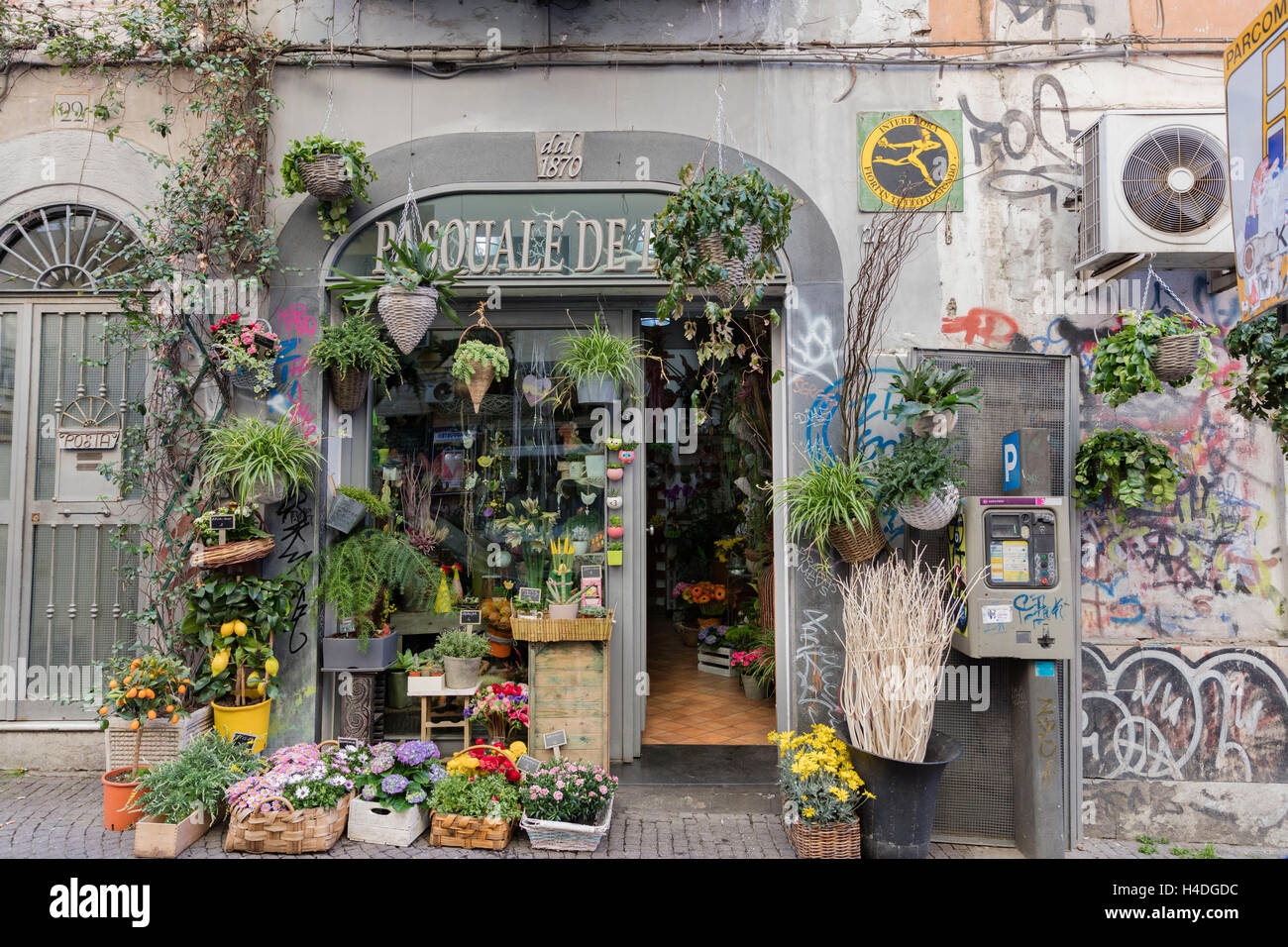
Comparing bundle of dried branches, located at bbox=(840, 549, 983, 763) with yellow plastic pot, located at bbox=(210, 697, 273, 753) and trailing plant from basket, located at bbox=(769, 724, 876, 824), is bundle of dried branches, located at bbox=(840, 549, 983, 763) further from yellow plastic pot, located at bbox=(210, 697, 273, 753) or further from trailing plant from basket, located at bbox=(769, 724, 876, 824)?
yellow plastic pot, located at bbox=(210, 697, 273, 753)

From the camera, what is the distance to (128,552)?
17.5ft

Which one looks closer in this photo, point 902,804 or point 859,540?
point 902,804

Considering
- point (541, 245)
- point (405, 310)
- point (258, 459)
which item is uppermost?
point (541, 245)

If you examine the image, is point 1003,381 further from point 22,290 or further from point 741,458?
point 22,290

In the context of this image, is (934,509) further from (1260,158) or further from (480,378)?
(480,378)

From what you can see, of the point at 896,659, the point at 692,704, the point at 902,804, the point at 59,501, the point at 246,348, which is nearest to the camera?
the point at 902,804

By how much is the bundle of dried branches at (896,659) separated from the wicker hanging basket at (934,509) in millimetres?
292

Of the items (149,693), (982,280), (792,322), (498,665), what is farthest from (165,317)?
(982,280)

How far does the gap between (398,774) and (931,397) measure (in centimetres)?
385

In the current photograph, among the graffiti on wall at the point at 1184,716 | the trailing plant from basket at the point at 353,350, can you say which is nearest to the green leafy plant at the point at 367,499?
the trailing plant from basket at the point at 353,350

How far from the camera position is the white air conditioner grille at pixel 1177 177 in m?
4.62

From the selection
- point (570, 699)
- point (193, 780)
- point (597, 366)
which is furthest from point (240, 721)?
point (597, 366)

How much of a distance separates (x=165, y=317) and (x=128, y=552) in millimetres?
1656

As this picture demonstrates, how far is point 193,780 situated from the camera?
430cm
